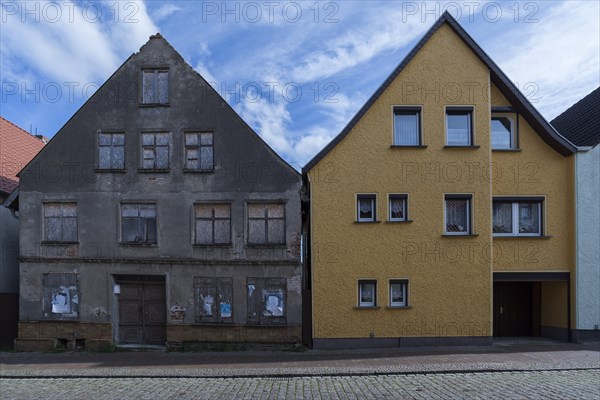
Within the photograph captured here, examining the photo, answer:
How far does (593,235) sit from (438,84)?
22.9 feet

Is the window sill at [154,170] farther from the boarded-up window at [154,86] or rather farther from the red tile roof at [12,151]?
the red tile roof at [12,151]

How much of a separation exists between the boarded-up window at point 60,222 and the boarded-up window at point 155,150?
2.87 m

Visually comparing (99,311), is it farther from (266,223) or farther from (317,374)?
(317,374)

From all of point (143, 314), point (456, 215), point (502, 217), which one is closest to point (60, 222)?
point (143, 314)

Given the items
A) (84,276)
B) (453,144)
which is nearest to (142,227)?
(84,276)

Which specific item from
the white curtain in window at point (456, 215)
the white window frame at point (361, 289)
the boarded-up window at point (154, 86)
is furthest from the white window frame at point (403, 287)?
the boarded-up window at point (154, 86)

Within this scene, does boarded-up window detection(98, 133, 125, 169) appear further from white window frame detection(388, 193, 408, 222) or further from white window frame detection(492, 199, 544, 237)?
white window frame detection(492, 199, 544, 237)

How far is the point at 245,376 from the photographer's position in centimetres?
1077

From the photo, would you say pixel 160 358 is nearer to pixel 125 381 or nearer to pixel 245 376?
pixel 125 381

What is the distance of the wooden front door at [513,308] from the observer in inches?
616

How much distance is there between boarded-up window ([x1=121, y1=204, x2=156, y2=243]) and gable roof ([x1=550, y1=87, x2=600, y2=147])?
14809 millimetres

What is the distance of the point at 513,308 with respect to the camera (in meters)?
15.7

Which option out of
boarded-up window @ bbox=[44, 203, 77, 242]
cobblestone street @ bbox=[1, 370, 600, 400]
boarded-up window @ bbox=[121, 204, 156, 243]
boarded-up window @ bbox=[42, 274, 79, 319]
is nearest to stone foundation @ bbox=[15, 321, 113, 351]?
boarded-up window @ bbox=[42, 274, 79, 319]

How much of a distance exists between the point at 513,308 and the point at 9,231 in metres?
18.6
